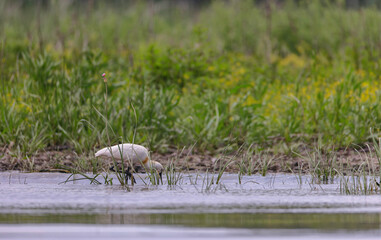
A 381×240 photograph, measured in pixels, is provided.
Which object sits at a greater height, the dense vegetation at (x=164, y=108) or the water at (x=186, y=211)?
the dense vegetation at (x=164, y=108)

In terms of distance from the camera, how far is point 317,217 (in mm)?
4738

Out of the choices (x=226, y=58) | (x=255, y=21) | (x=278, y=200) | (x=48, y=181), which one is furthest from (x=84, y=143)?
(x=255, y=21)

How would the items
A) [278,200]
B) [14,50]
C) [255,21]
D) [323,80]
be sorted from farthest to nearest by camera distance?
1. [255,21]
2. [14,50]
3. [323,80]
4. [278,200]

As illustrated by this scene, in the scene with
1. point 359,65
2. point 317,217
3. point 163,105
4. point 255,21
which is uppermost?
point 255,21

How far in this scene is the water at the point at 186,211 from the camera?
4.05 meters

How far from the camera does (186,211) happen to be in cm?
509

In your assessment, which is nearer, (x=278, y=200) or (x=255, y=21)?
(x=278, y=200)

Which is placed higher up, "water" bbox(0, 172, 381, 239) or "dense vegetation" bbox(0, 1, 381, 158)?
"dense vegetation" bbox(0, 1, 381, 158)

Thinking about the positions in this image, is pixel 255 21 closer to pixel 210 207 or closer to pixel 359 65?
pixel 359 65

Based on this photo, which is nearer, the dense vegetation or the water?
the water

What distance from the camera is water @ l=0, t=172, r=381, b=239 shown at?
4.05 meters

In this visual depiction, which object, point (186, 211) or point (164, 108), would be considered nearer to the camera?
point (186, 211)

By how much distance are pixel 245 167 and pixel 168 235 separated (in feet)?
14.0

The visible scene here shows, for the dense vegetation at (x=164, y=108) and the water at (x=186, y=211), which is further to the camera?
the dense vegetation at (x=164, y=108)
